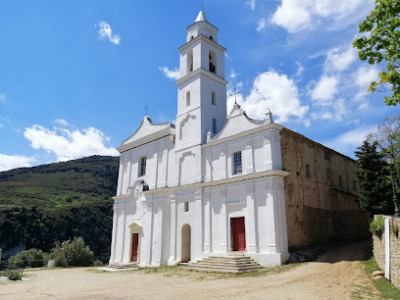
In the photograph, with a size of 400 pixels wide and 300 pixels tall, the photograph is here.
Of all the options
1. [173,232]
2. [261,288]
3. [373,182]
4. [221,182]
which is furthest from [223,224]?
[373,182]

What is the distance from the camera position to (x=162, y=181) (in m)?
25.3

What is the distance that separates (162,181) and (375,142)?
52.0ft

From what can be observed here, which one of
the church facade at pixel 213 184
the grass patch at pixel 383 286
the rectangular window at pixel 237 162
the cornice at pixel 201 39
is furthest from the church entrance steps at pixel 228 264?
the cornice at pixel 201 39

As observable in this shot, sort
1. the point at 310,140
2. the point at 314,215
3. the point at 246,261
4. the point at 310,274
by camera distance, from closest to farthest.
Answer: the point at 310,274 < the point at 246,261 < the point at 314,215 < the point at 310,140

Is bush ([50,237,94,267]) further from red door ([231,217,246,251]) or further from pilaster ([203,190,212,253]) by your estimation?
red door ([231,217,246,251])

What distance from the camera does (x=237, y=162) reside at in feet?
68.4

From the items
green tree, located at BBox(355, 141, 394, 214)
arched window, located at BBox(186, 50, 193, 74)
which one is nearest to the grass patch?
green tree, located at BBox(355, 141, 394, 214)

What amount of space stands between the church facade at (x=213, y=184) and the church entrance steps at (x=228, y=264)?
2.68 feet

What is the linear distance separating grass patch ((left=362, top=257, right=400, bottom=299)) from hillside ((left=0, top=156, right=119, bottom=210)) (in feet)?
230

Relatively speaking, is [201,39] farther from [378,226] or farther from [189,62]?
[378,226]

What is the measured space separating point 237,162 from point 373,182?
875cm

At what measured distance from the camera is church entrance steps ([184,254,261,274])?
16422 millimetres

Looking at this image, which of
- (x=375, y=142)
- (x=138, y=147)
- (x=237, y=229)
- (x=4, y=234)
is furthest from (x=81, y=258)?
(x=4, y=234)

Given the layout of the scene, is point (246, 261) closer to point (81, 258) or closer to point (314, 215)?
point (314, 215)
